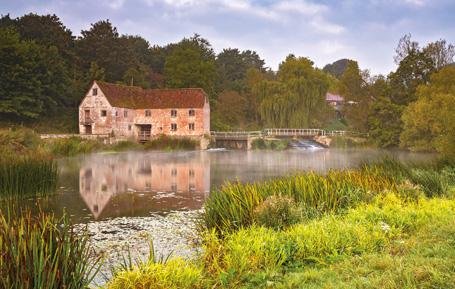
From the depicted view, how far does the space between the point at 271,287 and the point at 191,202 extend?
10076 millimetres

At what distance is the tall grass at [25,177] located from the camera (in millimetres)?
13763

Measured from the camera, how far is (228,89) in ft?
250

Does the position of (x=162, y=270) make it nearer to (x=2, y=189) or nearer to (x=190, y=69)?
(x=2, y=189)

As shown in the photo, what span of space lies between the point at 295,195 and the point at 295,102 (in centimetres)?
4751

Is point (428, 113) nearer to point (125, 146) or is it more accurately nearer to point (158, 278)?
point (125, 146)

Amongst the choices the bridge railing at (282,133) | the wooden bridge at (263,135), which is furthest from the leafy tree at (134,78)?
the bridge railing at (282,133)

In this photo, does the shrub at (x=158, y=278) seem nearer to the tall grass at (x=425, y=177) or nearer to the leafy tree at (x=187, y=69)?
the tall grass at (x=425, y=177)

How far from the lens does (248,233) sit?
26.7ft

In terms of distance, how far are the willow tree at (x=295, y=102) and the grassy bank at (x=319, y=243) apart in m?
45.7

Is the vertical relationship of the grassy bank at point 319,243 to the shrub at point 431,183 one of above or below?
below

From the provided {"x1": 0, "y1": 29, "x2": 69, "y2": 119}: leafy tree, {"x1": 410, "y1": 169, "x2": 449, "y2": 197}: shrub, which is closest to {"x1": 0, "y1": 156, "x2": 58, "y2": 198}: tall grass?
{"x1": 410, "y1": 169, "x2": 449, "y2": 197}: shrub

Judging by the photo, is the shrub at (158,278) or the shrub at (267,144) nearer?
the shrub at (158,278)

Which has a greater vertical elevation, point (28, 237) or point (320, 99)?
point (320, 99)

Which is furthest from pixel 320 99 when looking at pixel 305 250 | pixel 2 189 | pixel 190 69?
pixel 305 250
